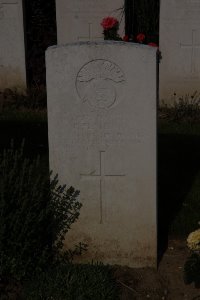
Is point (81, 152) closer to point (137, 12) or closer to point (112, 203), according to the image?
point (112, 203)

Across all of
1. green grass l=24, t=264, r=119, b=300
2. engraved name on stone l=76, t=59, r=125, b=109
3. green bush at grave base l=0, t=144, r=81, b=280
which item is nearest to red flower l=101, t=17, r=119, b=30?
green bush at grave base l=0, t=144, r=81, b=280

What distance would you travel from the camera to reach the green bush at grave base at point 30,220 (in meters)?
3.77

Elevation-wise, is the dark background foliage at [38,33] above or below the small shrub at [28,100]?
above

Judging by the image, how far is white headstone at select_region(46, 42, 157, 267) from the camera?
3879mm

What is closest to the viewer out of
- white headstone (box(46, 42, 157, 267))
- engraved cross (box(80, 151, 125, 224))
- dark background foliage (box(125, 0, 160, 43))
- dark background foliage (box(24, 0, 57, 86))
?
white headstone (box(46, 42, 157, 267))

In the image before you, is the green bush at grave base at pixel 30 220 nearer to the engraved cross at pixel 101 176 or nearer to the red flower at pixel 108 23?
the engraved cross at pixel 101 176

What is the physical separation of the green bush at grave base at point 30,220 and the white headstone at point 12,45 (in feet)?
15.9

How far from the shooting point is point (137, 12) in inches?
352

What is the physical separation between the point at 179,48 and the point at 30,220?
5133 millimetres

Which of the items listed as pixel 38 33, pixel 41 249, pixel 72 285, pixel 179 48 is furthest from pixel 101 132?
pixel 38 33

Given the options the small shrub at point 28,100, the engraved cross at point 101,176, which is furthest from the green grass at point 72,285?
the small shrub at point 28,100

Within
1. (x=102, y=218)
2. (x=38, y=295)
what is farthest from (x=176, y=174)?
(x=38, y=295)

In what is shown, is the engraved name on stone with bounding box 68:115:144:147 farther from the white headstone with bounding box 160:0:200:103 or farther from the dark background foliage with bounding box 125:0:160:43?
the dark background foliage with bounding box 125:0:160:43

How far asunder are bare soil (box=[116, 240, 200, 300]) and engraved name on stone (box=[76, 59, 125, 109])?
111 centimetres
